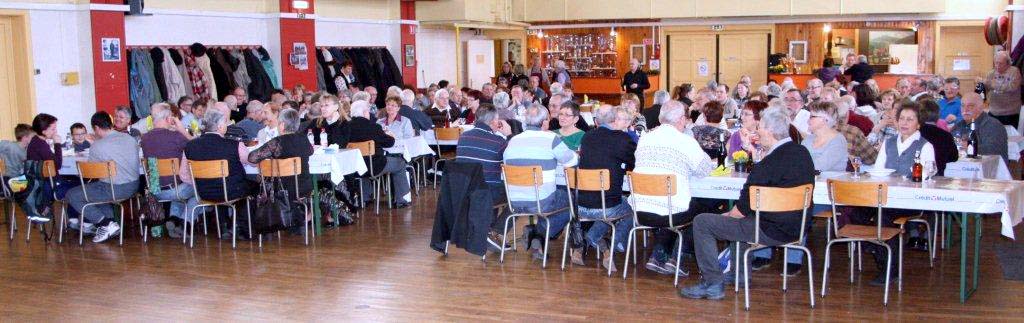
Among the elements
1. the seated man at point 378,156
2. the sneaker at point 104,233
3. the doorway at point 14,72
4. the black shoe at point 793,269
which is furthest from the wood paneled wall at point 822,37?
the sneaker at point 104,233

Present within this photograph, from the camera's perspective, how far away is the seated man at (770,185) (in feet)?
19.1

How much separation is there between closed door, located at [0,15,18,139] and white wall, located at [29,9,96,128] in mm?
240

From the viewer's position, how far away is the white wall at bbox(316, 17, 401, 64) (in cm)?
1647

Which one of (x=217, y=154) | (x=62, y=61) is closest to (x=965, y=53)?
(x=62, y=61)

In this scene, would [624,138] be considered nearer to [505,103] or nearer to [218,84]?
[505,103]

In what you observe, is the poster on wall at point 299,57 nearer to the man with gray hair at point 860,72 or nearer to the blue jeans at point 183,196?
the blue jeans at point 183,196

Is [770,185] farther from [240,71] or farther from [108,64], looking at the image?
[240,71]

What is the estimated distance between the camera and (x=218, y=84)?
555 inches

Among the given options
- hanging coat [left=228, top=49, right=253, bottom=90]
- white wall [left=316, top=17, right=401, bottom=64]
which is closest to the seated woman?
hanging coat [left=228, top=49, right=253, bottom=90]

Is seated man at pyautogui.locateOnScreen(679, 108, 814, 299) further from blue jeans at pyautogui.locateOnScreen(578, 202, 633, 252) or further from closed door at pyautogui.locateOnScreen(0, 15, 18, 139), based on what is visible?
closed door at pyautogui.locateOnScreen(0, 15, 18, 139)

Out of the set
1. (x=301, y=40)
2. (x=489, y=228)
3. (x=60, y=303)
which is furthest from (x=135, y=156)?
(x=301, y=40)

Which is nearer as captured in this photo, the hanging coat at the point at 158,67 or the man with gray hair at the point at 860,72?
the hanging coat at the point at 158,67

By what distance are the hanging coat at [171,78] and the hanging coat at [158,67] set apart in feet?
0.11

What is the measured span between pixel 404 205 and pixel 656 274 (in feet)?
11.8
